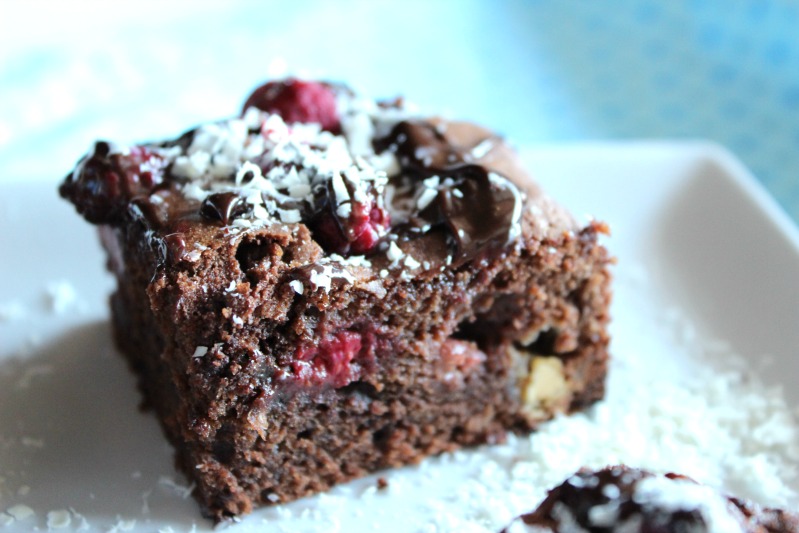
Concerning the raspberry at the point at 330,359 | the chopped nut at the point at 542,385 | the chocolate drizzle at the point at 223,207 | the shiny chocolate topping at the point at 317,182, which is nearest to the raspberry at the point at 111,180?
the shiny chocolate topping at the point at 317,182

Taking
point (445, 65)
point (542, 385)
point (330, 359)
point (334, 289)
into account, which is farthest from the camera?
point (445, 65)

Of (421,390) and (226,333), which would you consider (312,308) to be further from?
(421,390)

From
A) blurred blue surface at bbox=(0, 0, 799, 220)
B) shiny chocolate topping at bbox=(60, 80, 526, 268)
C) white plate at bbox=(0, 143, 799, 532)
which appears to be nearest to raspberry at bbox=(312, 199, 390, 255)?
shiny chocolate topping at bbox=(60, 80, 526, 268)

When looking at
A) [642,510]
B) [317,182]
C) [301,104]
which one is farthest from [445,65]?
[642,510]

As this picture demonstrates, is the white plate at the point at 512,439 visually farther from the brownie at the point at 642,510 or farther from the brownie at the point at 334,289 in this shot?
the brownie at the point at 642,510

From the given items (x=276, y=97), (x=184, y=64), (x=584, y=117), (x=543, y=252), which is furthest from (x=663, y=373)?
(x=184, y=64)

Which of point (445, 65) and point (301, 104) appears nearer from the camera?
point (301, 104)

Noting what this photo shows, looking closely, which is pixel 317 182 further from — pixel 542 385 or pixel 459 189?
pixel 542 385

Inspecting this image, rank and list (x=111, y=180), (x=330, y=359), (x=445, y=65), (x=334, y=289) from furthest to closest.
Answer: (x=445, y=65), (x=111, y=180), (x=330, y=359), (x=334, y=289)
